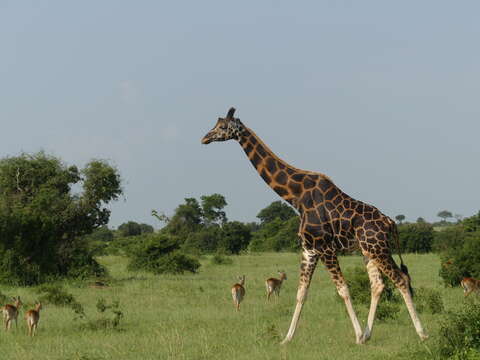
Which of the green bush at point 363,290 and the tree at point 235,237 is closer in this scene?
the green bush at point 363,290

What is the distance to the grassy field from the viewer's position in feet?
30.3

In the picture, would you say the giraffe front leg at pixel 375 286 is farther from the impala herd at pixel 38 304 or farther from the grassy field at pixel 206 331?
the impala herd at pixel 38 304

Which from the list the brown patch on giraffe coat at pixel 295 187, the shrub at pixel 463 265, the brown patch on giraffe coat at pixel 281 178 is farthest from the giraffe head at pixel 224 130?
the shrub at pixel 463 265

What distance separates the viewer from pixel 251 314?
45.0 feet

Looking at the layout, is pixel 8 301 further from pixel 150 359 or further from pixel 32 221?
pixel 150 359

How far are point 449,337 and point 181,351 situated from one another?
375 centimetres

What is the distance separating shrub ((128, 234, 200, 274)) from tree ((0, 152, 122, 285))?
304 centimetres


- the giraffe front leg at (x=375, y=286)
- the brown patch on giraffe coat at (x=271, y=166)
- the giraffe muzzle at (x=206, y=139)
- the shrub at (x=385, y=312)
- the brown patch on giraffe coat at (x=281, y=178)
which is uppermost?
the giraffe muzzle at (x=206, y=139)

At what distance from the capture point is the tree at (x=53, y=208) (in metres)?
22.3

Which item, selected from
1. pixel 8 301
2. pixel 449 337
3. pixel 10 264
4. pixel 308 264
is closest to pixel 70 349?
pixel 308 264

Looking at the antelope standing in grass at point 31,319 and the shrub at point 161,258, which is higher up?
the shrub at point 161,258

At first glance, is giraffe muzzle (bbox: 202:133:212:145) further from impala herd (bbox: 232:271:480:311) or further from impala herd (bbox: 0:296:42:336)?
impala herd (bbox: 232:271:480:311)

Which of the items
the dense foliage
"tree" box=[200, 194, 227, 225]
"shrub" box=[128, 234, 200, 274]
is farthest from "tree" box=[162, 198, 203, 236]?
the dense foliage

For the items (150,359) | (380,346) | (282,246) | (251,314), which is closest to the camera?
(150,359)
